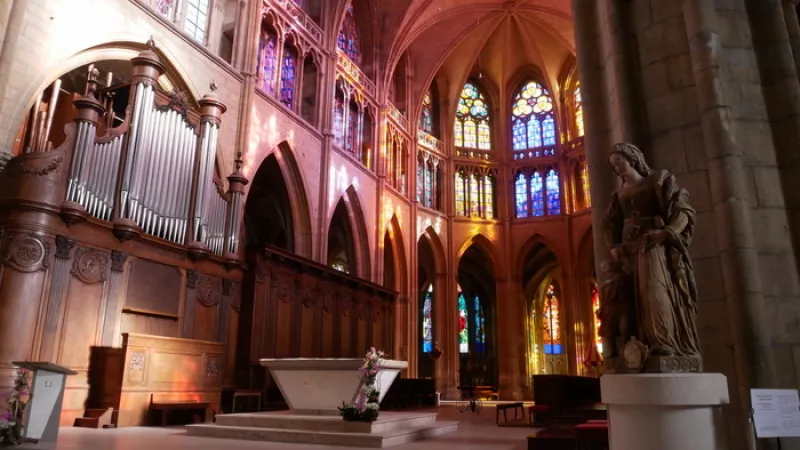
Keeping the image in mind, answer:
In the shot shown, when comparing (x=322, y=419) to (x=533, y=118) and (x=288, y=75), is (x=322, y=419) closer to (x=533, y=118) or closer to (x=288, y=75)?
(x=288, y=75)

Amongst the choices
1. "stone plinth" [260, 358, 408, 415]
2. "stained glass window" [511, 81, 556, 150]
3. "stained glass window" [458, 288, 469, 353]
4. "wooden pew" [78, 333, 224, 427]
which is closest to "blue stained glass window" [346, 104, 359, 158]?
"stained glass window" [511, 81, 556, 150]

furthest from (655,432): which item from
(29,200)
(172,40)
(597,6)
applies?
(172,40)

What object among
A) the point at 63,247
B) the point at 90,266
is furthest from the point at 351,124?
the point at 63,247

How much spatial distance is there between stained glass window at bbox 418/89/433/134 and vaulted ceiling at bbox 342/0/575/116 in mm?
762

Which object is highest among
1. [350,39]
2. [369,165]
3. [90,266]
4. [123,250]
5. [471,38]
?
[471,38]

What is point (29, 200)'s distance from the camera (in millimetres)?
7582

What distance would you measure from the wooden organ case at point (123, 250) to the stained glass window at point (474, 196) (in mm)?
15871

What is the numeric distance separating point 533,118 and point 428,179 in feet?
20.0

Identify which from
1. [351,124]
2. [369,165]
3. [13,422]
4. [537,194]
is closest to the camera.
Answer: [13,422]

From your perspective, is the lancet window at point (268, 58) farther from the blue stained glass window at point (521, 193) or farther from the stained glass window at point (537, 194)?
the stained glass window at point (537, 194)

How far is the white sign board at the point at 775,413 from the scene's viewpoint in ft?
11.5

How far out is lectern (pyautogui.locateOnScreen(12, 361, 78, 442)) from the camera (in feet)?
17.7

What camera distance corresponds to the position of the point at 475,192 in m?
26.2

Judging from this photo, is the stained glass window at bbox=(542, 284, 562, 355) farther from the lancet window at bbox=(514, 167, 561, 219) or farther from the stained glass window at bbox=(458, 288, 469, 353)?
the lancet window at bbox=(514, 167, 561, 219)
